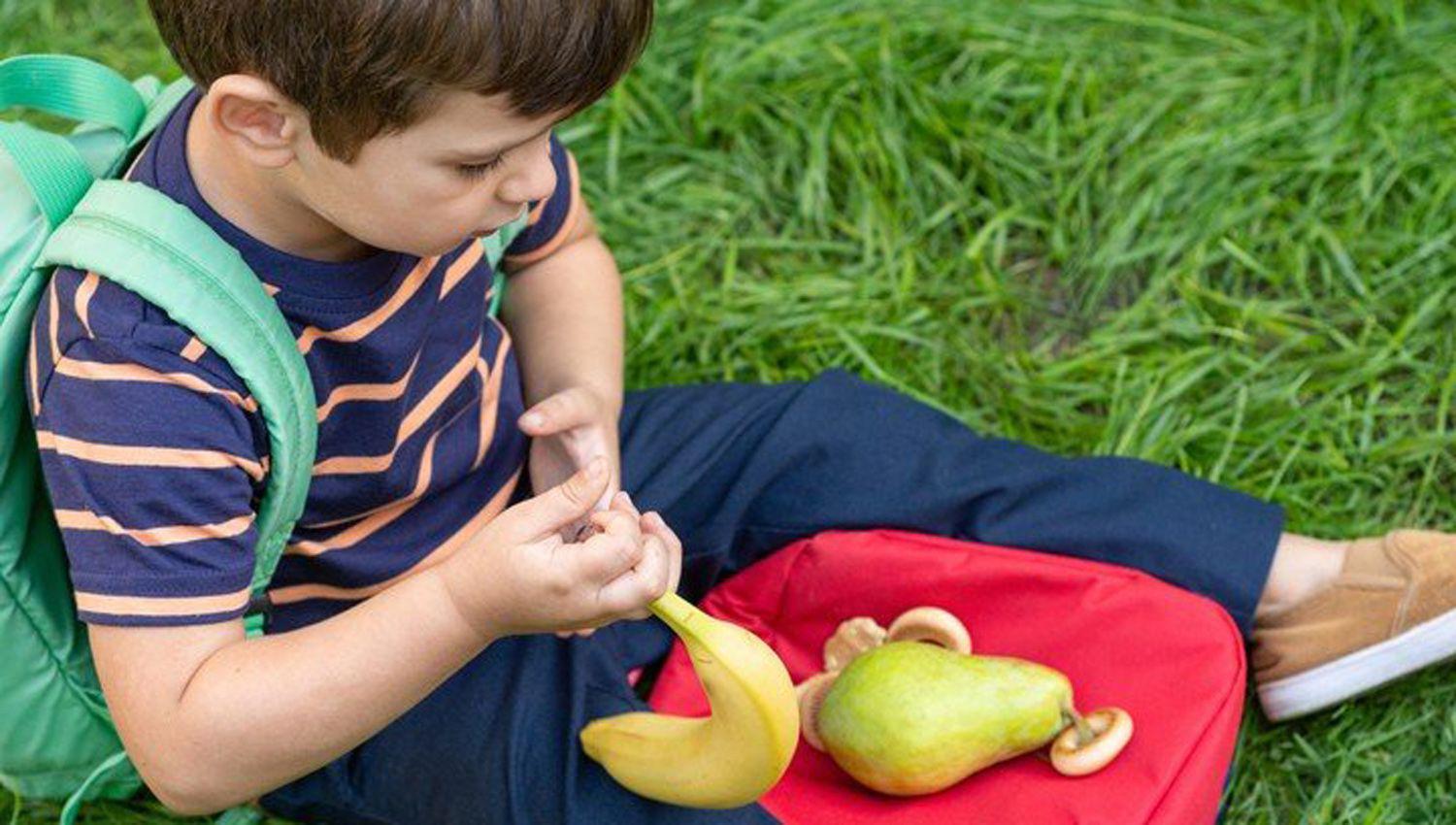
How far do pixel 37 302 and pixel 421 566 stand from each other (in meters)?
0.44

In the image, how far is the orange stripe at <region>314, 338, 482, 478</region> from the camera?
1582 mm

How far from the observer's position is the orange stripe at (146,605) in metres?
1.39

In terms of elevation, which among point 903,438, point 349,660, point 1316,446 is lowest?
point 1316,446

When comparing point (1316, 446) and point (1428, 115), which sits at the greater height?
point (1428, 115)

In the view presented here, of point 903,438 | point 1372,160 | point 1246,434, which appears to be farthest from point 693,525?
point 1372,160

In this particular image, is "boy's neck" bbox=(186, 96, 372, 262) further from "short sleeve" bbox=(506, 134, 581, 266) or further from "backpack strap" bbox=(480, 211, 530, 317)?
"short sleeve" bbox=(506, 134, 581, 266)

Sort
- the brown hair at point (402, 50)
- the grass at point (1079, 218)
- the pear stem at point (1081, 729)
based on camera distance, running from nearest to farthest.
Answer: the brown hair at point (402, 50)
the pear stem at point (1081, 729)
the grass at point (1079, 218)

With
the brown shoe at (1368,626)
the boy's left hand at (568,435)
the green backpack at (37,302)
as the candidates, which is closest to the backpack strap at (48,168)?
the green backpack at (37,302)

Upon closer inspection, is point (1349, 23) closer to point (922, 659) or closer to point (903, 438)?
point (903, 438)

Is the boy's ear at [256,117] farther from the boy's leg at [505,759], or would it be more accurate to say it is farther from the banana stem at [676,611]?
the boy's leg at [505,759]

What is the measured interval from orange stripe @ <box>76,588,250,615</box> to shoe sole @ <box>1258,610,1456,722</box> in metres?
1.10

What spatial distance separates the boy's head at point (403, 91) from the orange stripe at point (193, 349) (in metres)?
0.14

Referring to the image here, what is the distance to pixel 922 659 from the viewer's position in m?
1.70

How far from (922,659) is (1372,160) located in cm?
115
